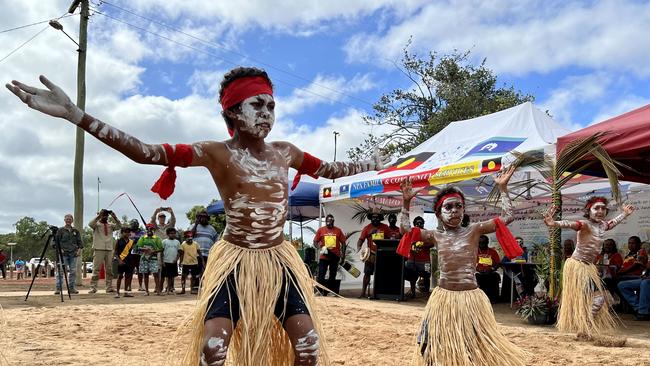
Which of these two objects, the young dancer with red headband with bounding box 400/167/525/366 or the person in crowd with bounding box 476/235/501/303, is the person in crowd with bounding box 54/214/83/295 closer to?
the person in crowd with bounding box 476/235/501/303

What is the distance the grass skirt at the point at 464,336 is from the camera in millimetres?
3598

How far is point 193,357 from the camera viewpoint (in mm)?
2844

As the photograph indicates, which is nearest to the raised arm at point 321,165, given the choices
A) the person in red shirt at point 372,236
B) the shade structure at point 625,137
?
the shade structure at point 625,137

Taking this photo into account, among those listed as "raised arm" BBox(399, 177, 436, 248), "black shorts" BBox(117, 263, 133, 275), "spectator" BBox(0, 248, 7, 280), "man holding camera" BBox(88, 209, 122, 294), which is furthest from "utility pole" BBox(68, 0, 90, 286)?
"raised arm" BBox(399, 177, 436, 248)

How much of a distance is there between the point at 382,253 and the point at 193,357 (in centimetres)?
770

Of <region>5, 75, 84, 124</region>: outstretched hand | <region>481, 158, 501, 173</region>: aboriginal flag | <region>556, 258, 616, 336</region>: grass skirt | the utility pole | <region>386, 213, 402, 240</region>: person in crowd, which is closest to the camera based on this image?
<region>5, 75, 84, 124</region>: outstretched hand

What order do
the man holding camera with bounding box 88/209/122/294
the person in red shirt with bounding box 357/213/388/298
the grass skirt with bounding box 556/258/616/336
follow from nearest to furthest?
the grass skirt with bounding box 556/258/616/336, the man holding camera with bounding box 88/209/122/294, the person in red shirt with bounding box 357/213/388/298

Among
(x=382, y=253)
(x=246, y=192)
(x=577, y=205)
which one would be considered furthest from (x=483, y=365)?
(x=577, y=205)

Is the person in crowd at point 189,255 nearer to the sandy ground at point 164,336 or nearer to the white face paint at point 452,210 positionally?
the sandy ground at point 164,336

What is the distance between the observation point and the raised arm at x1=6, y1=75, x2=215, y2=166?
229 cm

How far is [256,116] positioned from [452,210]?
182cm

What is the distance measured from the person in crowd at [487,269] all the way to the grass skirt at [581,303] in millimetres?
3145

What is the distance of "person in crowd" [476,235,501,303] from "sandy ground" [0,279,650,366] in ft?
3.84

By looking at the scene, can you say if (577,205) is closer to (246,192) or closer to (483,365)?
(483,365)
